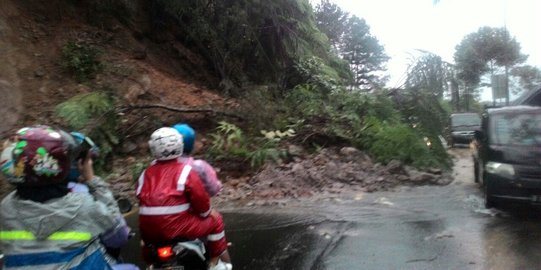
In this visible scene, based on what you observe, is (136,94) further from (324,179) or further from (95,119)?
(324,179)

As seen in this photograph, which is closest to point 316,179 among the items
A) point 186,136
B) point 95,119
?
point 95,119

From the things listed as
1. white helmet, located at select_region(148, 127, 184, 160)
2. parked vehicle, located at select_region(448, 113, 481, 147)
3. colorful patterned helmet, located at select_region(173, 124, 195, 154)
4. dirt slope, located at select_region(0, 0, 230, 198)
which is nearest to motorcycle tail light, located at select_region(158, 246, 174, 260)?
white helmet, located at select_region(148, 127, 184, 160)

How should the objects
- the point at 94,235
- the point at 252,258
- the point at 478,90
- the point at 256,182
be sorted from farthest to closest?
the point at 478,90
the point at 256,182
the point at 252,258
the point at 94,235

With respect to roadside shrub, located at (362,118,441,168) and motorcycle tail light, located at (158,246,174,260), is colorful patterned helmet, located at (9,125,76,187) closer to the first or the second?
motorcycle tail light, located at (158,246,174,260)

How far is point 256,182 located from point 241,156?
3.15 feet

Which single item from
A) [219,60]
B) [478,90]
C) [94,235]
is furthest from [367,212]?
[478,90]

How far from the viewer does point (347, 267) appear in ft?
19.6

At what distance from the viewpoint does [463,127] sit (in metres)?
24.0

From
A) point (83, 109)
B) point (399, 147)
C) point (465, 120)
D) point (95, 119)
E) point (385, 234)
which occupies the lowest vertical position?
point (385, 234)

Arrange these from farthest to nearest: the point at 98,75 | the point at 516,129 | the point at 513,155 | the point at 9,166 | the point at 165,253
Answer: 1. the point at 98,75
2. the point at 516,129
3. the point at 513,155
4. the point at 165,253
5. the point at 9,166

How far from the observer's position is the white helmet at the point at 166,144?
396 centimetres

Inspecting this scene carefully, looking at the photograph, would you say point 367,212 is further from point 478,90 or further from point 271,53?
point 478,90

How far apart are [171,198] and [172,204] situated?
1.8 inches

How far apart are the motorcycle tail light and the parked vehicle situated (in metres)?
20.1
